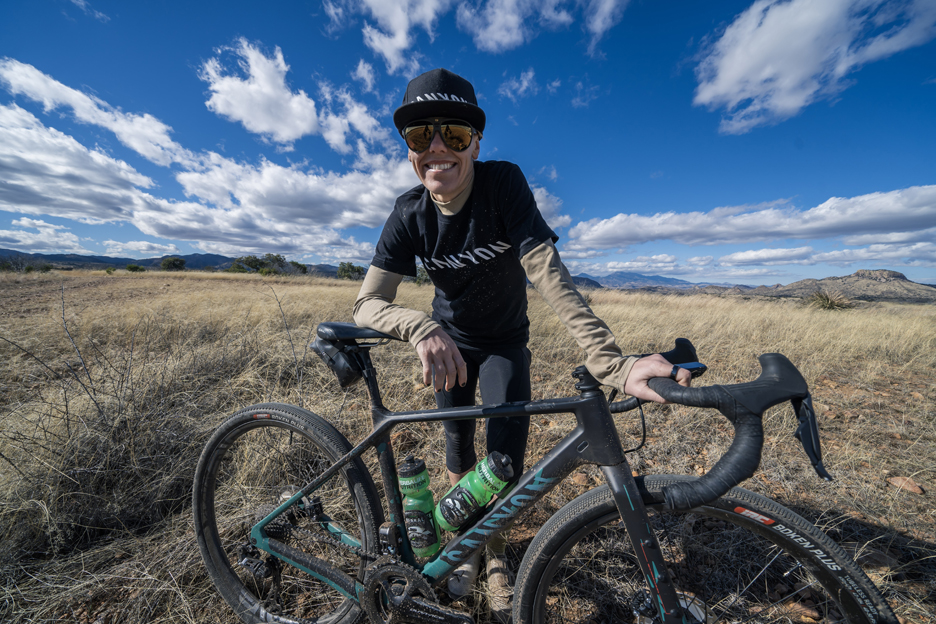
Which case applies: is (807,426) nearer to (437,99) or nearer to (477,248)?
(477,248)

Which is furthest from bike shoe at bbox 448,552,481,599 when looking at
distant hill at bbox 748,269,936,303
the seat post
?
distant hill at bbox 748,269,936,303

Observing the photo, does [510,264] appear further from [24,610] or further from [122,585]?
[24,610]

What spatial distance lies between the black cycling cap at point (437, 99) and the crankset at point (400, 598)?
205cm

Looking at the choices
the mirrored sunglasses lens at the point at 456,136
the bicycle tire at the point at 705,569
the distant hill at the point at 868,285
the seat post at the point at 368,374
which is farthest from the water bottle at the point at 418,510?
the distant hill at the point at 868,285

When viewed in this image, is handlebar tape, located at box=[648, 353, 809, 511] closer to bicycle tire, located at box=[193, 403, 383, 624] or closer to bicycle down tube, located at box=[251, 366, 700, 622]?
bicycle down tube, located at box=[251, 366, 700, 622]

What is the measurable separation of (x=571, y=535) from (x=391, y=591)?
2.80 feet

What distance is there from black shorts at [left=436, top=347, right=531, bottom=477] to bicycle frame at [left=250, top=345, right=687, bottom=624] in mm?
241

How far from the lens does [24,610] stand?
64.1 inches

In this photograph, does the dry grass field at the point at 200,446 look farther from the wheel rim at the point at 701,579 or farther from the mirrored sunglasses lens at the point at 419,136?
the mirrored sunglasses lens at the point at 419,136

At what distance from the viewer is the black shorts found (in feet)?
5.18

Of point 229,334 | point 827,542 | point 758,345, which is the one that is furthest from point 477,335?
point 758,345

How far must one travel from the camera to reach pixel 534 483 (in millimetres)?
1237

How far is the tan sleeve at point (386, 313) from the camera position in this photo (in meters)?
1.32

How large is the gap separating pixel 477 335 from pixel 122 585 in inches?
93.2
